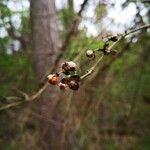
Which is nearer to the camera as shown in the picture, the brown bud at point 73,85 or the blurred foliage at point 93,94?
the brown bud at point 73,85

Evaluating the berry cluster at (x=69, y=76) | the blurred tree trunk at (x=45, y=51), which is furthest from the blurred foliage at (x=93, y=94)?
the berry cluster at (x=69, y=76)

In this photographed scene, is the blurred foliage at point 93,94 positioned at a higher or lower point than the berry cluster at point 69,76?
lower

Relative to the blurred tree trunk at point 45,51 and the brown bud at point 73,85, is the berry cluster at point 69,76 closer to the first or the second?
the brown bud at point 73,85

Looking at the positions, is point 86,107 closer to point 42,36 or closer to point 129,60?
point 42,36

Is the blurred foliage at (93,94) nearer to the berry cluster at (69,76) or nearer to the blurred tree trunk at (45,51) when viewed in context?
the blurred tree trunk at (45,51)

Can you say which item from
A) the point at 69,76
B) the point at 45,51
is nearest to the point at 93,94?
the point at 45,51

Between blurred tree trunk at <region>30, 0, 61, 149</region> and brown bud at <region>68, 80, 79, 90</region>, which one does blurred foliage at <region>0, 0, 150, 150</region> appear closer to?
blurred tree trunk at <region>30, 0, 61, 149</region>

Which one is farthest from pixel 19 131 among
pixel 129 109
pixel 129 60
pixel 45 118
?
pixel 129 60
